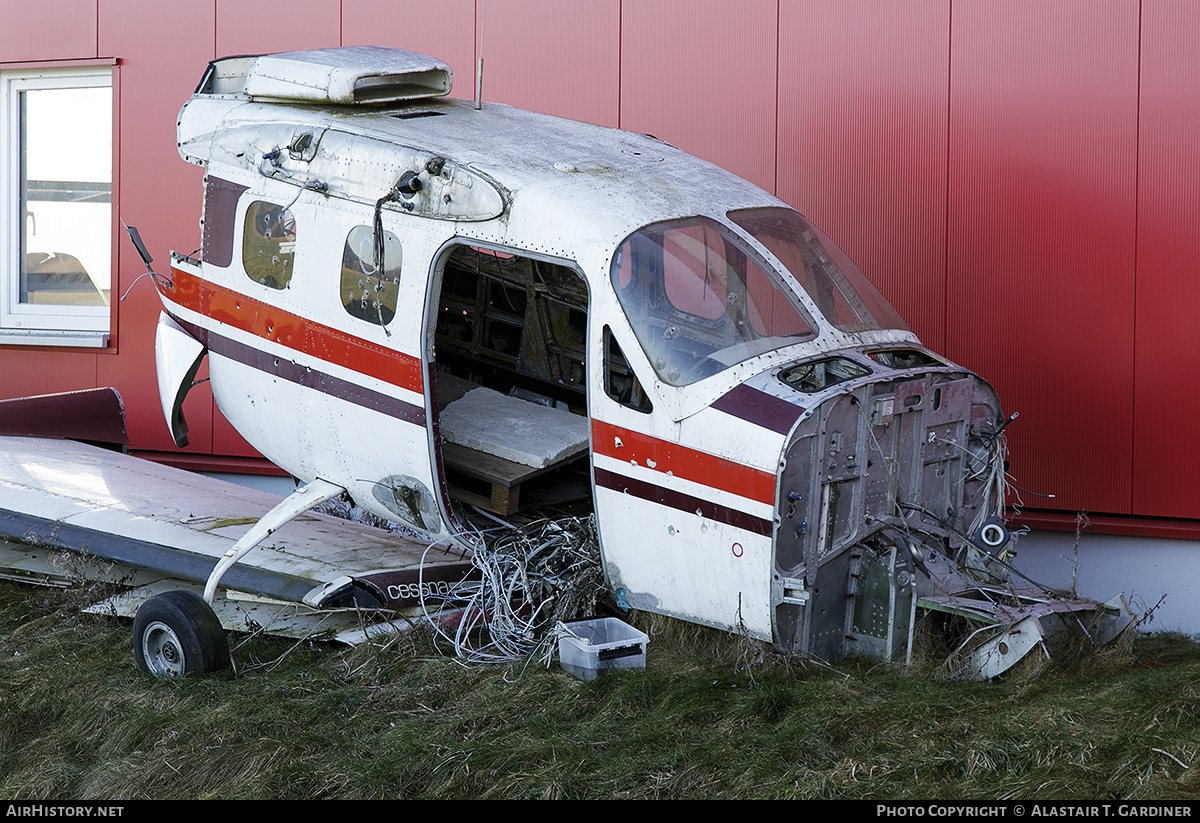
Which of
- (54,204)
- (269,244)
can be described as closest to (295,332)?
(269,244)

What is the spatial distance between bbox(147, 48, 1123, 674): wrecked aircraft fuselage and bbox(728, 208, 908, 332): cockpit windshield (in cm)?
2

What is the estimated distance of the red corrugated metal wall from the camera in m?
7.69

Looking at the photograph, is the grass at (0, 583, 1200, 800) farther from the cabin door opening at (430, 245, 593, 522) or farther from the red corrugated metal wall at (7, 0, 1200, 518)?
the red corrugated metal wall at (7, 0, 1200, 518)

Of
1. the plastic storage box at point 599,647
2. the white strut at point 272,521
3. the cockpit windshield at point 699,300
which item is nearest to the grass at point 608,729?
the plastic storage box at point 599,647

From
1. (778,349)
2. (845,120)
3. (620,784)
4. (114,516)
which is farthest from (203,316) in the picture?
(845,120)

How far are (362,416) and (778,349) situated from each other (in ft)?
7.60

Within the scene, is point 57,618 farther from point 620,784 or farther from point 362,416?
point 620,784

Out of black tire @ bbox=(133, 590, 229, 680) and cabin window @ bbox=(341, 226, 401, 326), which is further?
cabin window @ bbox=(341, 226, 401, 326)


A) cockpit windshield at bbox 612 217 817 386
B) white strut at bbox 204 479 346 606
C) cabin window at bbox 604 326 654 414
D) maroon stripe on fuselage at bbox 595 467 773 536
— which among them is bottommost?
white strut at bbox 204 479 346 606

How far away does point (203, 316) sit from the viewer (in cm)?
703

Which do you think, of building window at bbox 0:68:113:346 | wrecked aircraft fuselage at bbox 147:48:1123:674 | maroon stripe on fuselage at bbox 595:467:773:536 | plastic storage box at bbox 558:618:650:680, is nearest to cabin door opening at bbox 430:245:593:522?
wrecked aircraft fuselage at bbox 147:48:1123:674

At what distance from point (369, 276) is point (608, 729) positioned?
9.11 feet

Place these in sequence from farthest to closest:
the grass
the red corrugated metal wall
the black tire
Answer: the red corrugated metal wall, the black tire, the grass

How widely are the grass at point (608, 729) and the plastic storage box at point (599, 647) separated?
0.30ft
